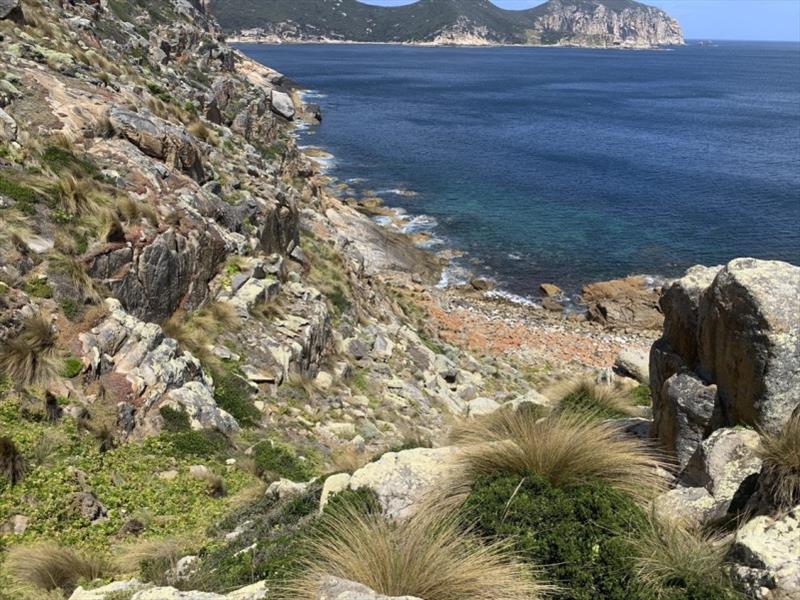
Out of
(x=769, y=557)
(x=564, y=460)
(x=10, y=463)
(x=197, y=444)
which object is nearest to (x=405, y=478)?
(x=564, y=460)

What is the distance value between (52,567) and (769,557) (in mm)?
7337

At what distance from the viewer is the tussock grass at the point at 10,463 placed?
9.00 meters

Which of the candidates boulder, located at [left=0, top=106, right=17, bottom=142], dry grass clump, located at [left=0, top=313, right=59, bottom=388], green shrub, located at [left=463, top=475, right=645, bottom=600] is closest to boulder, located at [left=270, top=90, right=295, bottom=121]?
boulder, located at [left=0, top=106, right=17, bottom=142]

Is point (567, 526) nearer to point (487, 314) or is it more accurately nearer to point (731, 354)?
point (731, 354)

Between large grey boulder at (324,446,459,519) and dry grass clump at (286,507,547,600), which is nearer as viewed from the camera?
dry grass clump at (286,507,547,600)

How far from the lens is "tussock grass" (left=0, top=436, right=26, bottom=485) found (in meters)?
9.00

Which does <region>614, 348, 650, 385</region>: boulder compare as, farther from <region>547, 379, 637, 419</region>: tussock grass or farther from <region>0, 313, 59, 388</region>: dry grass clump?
<region>0, 313, 59, 388</region>: dry grass clump

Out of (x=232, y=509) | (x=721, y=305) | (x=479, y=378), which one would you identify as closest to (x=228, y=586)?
(x=232, y=509)

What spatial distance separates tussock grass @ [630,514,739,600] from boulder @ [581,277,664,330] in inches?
1315

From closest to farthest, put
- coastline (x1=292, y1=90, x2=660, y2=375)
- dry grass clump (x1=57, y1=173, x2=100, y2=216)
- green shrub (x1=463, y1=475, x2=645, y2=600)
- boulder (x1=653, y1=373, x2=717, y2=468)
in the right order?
green shrub (x1=463, y1=475, x2=645, y2=600) < boulder (x1=653, y1=373, x2=717, y2=468) < dry grass clump (x1=57, y1=173, x2=100, y2=216) < coastline (x1=292, y1=90, x2=660, y2=375)

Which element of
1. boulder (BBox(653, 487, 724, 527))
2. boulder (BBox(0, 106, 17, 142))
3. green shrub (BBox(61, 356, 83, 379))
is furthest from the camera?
boulder (BBox(0, 106, 17, 142))

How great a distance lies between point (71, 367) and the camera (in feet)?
37.0

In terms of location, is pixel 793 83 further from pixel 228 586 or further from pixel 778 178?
pixel 228 586

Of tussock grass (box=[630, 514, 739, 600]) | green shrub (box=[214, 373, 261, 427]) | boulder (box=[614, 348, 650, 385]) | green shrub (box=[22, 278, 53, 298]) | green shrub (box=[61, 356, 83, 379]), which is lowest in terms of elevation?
boulder (box=[614, 348, 650, 385])
